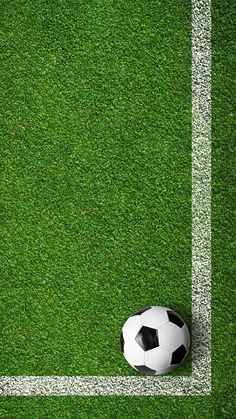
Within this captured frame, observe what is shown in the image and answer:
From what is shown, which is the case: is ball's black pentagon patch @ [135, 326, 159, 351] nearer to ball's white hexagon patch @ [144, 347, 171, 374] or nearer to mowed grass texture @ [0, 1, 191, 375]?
ball's white hexagon patch @ [144, 347, 171, 374]

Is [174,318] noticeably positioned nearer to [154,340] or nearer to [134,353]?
[154,340]

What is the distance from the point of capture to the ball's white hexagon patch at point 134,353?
109 inches

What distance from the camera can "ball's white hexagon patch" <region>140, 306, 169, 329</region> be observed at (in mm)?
2785

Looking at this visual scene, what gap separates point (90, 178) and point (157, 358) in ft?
3.70

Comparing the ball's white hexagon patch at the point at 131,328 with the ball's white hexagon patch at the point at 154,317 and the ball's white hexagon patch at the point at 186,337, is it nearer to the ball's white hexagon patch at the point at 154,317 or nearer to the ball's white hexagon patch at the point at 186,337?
the ball's white hexagon patch at the point at 154,317

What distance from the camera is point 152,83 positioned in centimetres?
321

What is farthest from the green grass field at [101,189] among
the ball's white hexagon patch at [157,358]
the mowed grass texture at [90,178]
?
the ball's white hexagon patch at [157,358]

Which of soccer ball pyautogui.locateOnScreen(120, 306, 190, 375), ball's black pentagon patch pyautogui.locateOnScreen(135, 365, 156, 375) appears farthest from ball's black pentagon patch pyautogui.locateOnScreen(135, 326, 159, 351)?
ball's black pentagon patch pyautogui.locateOnScreen(135, 365, 156, 375)

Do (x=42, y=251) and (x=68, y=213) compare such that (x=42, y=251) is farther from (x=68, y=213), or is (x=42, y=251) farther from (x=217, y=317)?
(x=217, y=317)

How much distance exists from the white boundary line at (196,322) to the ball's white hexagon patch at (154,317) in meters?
0.32

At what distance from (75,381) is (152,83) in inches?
73.2

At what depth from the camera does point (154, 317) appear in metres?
2.82

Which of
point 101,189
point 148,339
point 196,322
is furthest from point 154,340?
point 101,189

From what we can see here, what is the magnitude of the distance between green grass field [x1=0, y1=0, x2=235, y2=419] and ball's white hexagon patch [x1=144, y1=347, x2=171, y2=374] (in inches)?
12.5
